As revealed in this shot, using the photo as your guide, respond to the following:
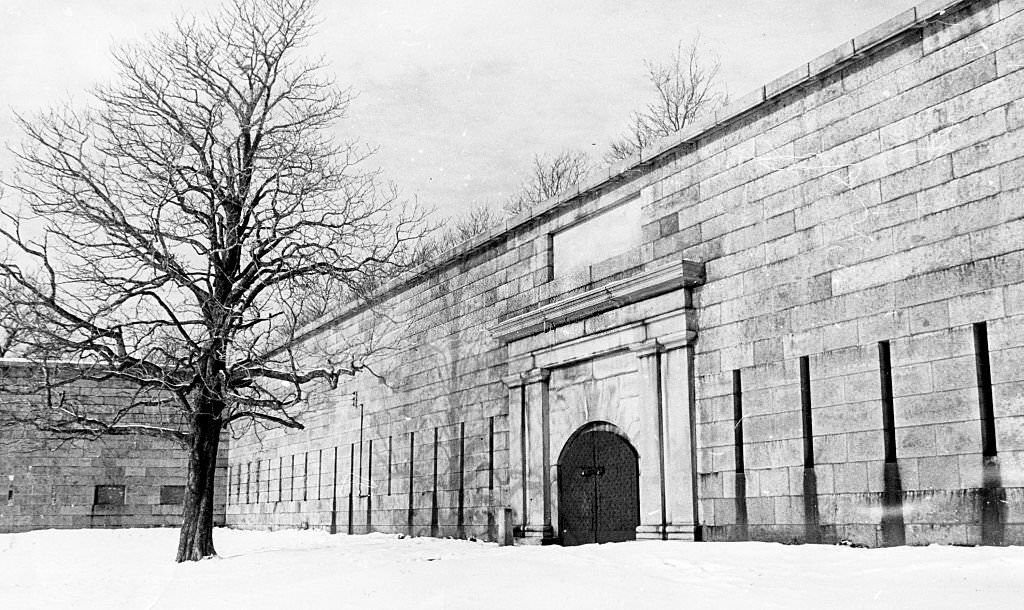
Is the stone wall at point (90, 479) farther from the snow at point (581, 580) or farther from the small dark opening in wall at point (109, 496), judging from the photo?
the snow at point (581, 580)

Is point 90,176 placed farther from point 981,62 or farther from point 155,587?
point 981,62

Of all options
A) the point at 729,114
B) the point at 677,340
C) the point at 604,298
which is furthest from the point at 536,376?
the point at 729,114

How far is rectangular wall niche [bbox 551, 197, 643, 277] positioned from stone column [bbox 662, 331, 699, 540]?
5.80ft

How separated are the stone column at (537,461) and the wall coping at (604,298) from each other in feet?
2.38

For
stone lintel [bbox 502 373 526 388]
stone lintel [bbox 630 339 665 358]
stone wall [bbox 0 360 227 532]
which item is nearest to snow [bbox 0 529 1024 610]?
stone lintel [bbox 630 339 665 358]

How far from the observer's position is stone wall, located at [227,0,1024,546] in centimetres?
788

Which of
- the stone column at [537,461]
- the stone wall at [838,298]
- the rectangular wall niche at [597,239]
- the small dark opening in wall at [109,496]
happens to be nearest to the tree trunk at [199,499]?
the stone wall at [838,298]

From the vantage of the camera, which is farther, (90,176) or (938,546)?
(90,176)

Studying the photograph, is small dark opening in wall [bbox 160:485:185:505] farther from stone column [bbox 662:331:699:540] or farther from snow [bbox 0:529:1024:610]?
stone column [bbox 662:331:699:540]

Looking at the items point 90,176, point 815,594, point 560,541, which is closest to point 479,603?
point 815,594

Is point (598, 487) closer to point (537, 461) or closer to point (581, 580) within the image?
point (537, 461)

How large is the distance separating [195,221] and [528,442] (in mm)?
6488

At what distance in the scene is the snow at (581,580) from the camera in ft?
22.1

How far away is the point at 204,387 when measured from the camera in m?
15.3
